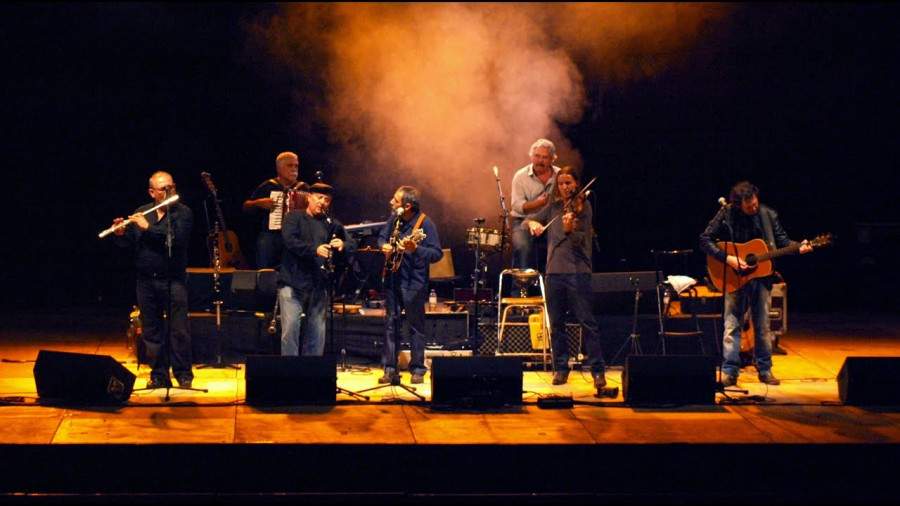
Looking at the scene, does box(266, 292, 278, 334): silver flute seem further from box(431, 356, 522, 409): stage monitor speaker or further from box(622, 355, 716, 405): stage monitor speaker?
box(622, 355, 716, 405): stage monitor speaker

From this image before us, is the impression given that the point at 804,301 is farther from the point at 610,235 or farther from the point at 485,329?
the point at 485,329

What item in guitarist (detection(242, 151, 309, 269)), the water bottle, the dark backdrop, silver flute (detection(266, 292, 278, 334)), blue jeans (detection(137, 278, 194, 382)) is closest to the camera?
blue jeans (detection(137, 278, 194, 382))

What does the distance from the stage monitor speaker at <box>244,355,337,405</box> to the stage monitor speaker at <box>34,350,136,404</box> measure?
42.0 inches

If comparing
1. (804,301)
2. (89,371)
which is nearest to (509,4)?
(804,301)

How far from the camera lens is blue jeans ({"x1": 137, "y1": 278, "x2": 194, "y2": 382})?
9.56 meters

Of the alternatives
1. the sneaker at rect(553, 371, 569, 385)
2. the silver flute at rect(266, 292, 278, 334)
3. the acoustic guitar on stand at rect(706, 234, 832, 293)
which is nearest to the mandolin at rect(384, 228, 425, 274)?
the silver flute at rect(266, 292, 278, 334)

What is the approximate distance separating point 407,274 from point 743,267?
3.17 meters

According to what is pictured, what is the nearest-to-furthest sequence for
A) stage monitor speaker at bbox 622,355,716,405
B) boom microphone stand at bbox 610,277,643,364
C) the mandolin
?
stage monitor speaker at bbox 622,355,716,405 < the mandolin < boom microphone stand at bbox 610,277,643,364

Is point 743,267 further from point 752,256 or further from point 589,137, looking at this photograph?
point 589,137

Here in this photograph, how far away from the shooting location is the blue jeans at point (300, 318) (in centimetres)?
972

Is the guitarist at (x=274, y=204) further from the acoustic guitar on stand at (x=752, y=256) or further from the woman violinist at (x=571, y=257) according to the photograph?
the acoustic guitar on stand at (x=752, y=256)

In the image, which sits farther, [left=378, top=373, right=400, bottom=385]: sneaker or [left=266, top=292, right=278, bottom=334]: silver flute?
[left=266, top=292, right=278, bottom=334]: silver flute

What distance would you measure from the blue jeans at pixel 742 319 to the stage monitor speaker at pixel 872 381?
984 millimetres

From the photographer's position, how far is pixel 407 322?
1000 centimetres
